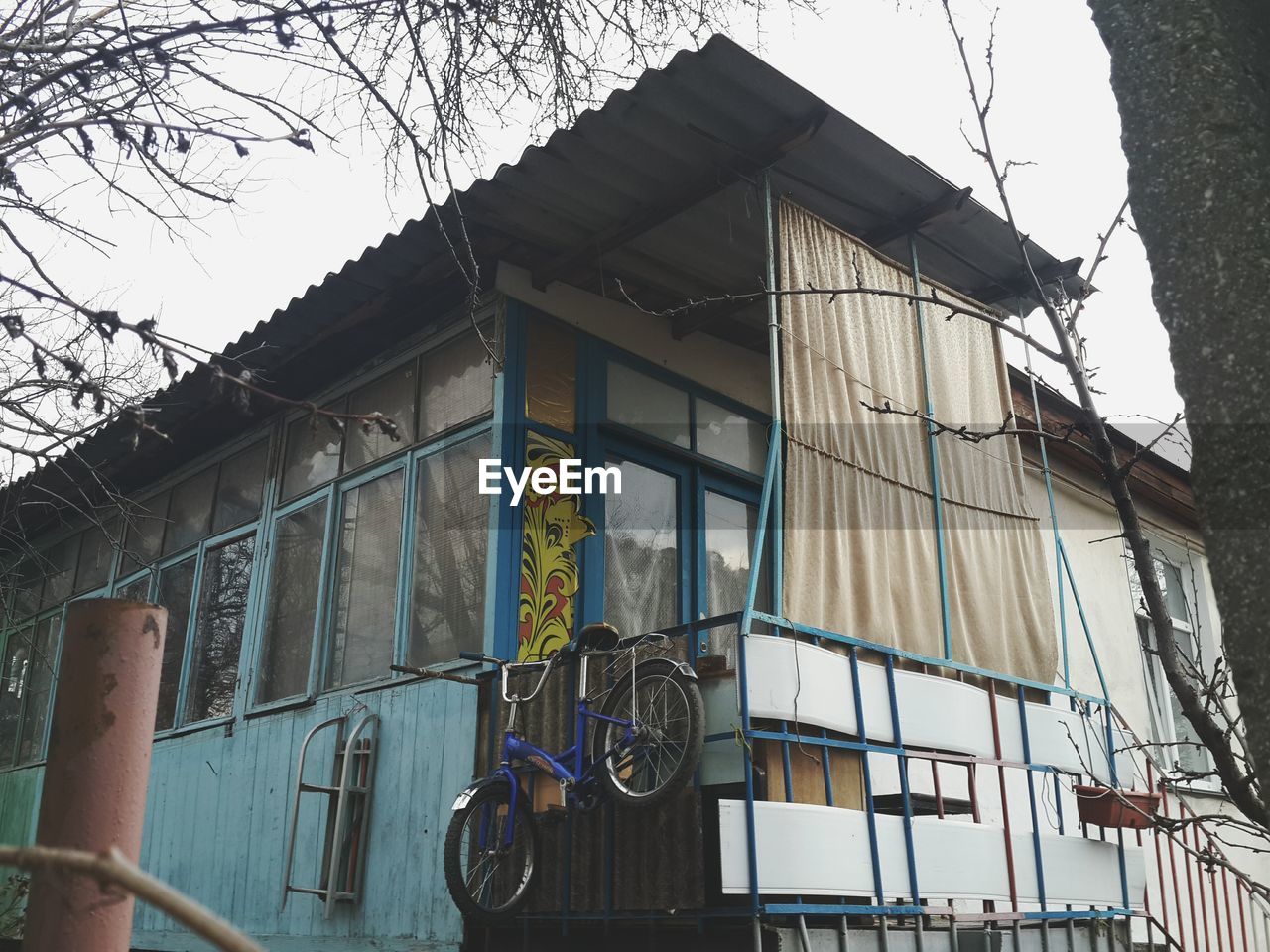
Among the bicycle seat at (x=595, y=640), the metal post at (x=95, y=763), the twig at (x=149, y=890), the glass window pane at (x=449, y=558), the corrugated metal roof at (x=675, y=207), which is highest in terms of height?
the corrugated metal roof at (x=675, y=207)

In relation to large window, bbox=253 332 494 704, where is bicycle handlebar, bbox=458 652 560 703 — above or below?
below

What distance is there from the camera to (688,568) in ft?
23.5

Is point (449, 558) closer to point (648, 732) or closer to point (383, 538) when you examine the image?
point (383, 538)

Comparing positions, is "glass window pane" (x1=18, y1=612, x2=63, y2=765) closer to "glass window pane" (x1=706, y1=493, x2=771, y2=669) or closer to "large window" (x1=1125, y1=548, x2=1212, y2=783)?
"glass window pane" (x1=706, y1=493, x2=771, y2=669)

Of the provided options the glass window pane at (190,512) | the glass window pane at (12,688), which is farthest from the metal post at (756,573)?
the glass window pane at (12,688)

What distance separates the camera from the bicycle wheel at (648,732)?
14.8ft

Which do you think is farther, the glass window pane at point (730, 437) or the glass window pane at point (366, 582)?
the glass window pane at point (730, 437)

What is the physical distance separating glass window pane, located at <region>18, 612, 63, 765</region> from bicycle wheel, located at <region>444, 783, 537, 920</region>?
6935mm

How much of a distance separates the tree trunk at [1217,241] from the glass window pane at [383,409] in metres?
5.54

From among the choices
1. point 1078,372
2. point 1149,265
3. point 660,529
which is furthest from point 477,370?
point 1149,265

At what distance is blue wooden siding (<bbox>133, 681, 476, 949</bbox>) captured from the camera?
5.91 m

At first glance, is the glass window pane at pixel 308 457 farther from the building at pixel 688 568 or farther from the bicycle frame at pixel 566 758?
the bicycle frame at pixel 566 758

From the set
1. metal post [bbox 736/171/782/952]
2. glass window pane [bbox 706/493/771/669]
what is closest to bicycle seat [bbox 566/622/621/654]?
metal post [bbox 736/171/782/952]

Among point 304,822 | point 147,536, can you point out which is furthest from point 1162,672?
point 147,536
